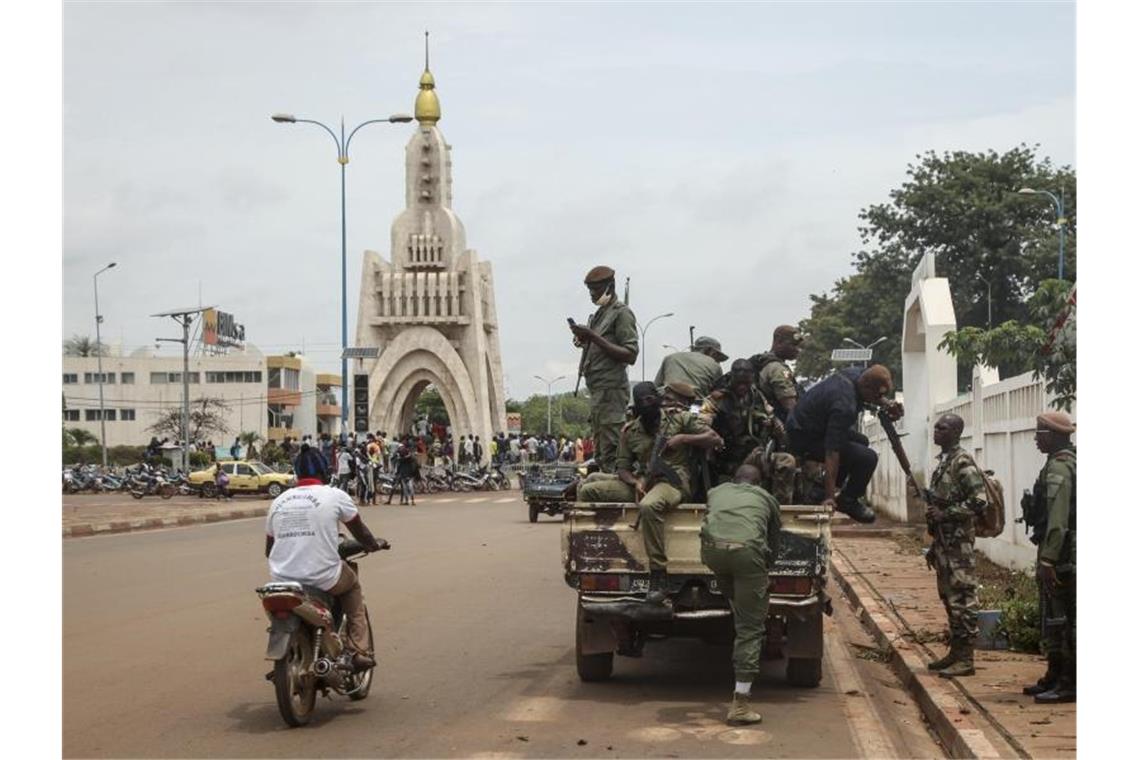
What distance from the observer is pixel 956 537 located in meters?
9.86

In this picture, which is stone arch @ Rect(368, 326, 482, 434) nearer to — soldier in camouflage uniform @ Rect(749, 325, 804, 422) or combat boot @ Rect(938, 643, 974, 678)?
soldier in camouflage uniform @ Rect(749, 325, 804, 422)

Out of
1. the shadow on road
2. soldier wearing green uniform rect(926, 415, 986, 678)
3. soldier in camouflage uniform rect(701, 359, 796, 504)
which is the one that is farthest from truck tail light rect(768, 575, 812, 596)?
the shadow on road

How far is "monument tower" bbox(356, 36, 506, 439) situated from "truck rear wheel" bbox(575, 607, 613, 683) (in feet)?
200

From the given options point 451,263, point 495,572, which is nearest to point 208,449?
point 451,263

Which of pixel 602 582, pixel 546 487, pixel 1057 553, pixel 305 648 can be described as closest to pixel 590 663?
pixel 602 582

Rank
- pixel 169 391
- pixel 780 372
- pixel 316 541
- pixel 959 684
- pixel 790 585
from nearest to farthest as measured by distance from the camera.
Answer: pixel 316 541 < pixel 790 585 < pixel 959 684 < pixel 780 372 < pixel 169 391

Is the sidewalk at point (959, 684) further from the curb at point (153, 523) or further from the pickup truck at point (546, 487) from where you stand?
the curb at point (153, 523)

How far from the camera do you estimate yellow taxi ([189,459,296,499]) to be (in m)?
46.0

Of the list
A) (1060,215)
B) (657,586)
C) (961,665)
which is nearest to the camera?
(657,586)

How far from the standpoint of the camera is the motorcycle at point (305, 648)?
820 cm

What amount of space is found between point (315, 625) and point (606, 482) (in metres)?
2.62

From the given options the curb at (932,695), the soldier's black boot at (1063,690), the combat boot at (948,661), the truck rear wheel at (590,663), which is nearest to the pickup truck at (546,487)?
the curb at (932,695)

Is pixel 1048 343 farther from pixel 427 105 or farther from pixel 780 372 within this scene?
pixel 427 105

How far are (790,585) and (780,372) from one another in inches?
76.5
